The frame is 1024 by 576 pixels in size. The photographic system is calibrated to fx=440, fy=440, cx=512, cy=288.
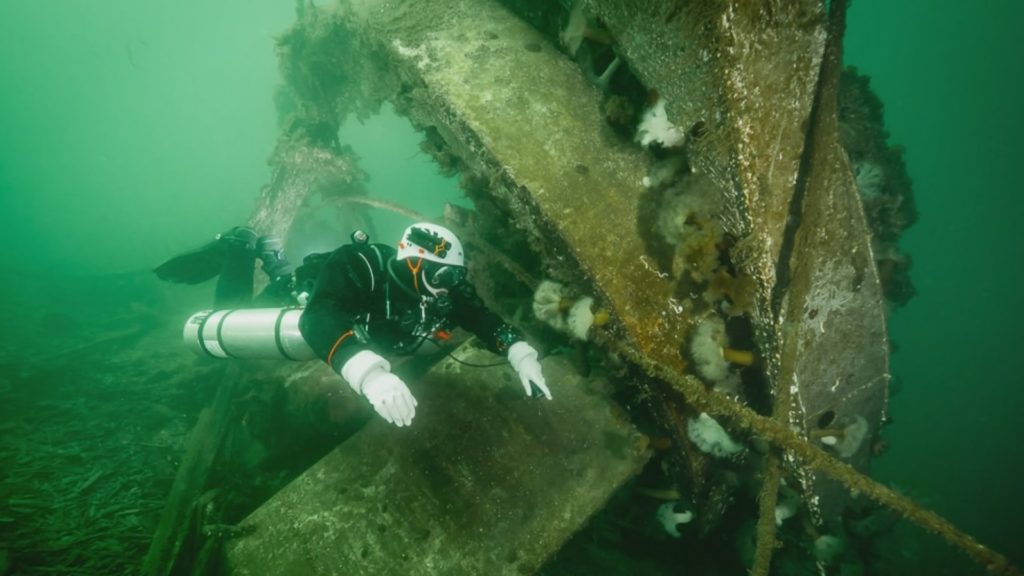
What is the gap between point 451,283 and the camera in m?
3.74

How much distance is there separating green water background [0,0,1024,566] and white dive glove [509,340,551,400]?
20.5ft

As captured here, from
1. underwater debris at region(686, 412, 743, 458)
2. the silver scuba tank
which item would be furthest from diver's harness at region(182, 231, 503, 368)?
underwater debris at region(686, 412, 743, 458)

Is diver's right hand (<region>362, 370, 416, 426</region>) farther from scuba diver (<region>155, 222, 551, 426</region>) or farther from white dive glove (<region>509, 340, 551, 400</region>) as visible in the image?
white dive glove (<region>509, 340, 551, 400</region>)

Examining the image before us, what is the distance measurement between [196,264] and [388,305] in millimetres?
4054

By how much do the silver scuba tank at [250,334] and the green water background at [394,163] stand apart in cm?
505

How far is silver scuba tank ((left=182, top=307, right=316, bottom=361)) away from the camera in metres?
4.16

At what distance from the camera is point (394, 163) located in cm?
8338

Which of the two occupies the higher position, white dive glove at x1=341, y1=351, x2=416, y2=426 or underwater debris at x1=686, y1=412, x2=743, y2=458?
underwater debris at x1=686, y1=412, x2=743, y2=458

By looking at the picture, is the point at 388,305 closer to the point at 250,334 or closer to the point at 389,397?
the point at 389,397

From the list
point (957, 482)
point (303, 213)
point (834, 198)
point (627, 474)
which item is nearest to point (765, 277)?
point (834, 198)

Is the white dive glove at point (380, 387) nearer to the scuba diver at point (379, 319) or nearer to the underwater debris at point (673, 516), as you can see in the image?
the scuba diver at point (379, 319)

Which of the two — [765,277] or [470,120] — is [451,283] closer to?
[470,120]

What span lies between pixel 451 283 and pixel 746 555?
314 centimetres

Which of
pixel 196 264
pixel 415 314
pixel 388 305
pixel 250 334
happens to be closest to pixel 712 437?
pixel 415 314
